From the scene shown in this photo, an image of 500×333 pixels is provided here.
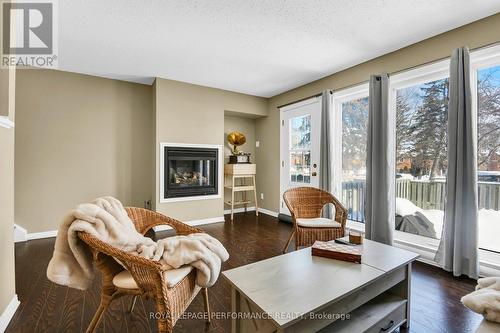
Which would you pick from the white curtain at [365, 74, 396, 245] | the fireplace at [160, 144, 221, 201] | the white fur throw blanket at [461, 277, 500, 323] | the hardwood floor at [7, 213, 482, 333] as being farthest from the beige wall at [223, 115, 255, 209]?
the white fur throw blanket at [461, 277, 500, 323]

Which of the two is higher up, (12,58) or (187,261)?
(12,58)

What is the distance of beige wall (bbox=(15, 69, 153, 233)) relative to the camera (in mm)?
3102

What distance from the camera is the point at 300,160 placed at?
4.05 metres

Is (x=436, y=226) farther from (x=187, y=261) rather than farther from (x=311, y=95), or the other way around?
(x=187, y=261)

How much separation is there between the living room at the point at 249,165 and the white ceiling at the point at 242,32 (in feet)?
0.07

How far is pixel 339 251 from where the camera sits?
1456mm

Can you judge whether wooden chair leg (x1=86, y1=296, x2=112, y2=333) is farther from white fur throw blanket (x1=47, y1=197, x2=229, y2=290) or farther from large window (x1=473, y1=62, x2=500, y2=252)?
large window (x1=473, y1=62, x2=500, y2=252)

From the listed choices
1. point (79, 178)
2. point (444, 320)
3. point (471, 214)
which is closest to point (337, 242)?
point (444, 320)

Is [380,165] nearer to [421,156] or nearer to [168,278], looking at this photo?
[421,156]

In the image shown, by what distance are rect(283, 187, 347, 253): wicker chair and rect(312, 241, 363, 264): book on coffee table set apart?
2.77ft

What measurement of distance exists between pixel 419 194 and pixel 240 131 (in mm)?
3292

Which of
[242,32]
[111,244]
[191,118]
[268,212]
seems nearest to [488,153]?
[242,32]

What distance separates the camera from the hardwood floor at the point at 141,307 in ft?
4.92

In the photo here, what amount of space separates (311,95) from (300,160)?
1.10m
